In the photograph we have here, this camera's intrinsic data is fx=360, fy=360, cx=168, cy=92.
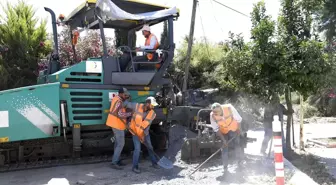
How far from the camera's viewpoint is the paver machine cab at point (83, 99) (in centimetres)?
600

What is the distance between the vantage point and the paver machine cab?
19.7 feet

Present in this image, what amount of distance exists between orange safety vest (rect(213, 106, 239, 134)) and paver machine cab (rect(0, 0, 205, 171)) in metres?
1.46

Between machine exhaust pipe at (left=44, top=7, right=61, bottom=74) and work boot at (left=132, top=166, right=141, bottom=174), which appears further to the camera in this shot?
machine exhaust pipe at (left=44, top=7, right=61, bottom=74)

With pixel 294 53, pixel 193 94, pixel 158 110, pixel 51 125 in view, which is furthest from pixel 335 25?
pixel 51 125

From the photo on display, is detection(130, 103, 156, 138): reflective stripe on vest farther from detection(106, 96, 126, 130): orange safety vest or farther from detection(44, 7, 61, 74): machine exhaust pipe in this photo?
detection(44, 7, 61, 74): machine exhaust pipe

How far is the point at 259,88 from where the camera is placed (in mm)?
7316

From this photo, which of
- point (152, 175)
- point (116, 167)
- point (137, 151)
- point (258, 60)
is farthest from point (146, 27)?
point (152, 175)

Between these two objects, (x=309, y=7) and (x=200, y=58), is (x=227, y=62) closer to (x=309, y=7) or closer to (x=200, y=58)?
(x=309, y=7)

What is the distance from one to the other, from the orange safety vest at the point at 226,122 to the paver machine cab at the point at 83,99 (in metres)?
1.46

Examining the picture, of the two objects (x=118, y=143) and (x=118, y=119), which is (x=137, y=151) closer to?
(x=118, y=143)

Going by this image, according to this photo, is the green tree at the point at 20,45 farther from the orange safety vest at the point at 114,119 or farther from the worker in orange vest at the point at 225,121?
the worker in orange vest at the point at 225,121

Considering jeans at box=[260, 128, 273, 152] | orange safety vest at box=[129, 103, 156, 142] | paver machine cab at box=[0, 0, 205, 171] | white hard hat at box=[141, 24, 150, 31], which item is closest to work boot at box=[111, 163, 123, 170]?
paver machine cab at box=[0, 0, 205, 171]

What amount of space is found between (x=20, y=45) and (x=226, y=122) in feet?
27.1

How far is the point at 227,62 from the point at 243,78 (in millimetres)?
483
